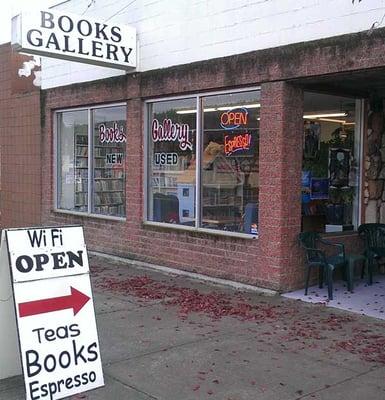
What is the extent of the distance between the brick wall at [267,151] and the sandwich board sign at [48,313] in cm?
356

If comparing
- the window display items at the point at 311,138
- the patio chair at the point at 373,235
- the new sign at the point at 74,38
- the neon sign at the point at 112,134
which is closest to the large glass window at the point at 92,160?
the neon sign at the point at 112,134

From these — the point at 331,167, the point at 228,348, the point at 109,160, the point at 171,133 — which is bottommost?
the point at 228,348

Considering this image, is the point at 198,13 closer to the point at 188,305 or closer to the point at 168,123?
the point at 168,123

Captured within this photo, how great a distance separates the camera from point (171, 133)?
376 inches

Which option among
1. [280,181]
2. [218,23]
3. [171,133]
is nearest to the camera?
[280,181]

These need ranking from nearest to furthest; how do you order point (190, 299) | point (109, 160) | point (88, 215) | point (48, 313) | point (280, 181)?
point (48, 313)
point (190, 299)
point (280, 181)
point (109, 160)
point (88, 215)

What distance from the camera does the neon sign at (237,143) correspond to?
835cm

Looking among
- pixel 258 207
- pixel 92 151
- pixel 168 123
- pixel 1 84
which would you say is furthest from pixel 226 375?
pixel 1 84

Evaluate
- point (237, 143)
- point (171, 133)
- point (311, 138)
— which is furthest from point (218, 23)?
point (311, 138)

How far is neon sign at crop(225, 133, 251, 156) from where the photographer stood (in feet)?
27.4

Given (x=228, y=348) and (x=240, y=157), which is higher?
(x=240, y=157)

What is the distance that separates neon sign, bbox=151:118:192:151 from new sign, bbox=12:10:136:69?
110 centimetres

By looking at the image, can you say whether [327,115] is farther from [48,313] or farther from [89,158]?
[48,313]

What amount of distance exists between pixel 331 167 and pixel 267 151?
1601 mm
